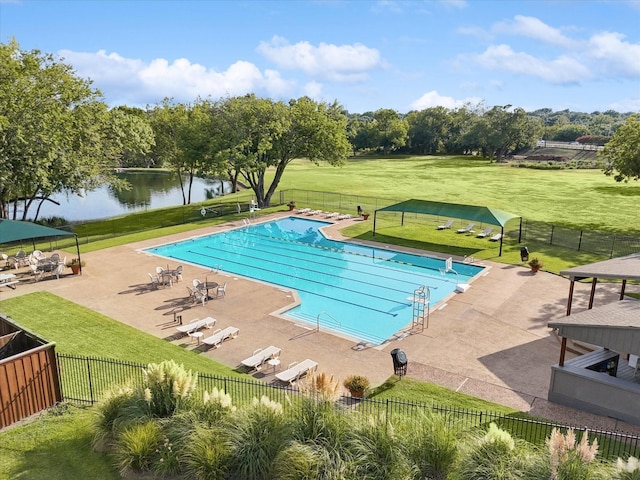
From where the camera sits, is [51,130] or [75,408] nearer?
[75,408]

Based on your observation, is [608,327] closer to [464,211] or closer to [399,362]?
[399,362]

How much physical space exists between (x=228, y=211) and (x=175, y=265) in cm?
1506

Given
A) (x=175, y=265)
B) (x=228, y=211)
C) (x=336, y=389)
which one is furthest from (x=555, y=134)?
(x=336, y=389)

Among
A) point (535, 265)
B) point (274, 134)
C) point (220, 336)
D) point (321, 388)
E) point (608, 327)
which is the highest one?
point (274, 134)

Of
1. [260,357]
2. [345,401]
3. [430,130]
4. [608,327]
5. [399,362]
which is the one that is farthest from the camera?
[430,130]

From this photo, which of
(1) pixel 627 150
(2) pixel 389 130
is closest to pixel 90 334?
(1) pixel 627 150

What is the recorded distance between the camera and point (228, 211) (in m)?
38.1

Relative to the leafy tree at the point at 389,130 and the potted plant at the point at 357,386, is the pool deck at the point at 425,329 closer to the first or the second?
the potted plant at the point at 357,386

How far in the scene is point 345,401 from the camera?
37.2ft

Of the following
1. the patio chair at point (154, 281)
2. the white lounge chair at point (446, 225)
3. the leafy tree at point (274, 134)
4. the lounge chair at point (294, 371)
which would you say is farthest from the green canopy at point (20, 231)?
the white lounge chair at point (446, 225)

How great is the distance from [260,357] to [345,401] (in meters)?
3.09

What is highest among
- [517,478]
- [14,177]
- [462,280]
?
[14,177]

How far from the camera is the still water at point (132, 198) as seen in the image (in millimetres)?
47281

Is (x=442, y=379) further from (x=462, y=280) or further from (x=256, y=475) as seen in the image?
(x=462, y=280)
